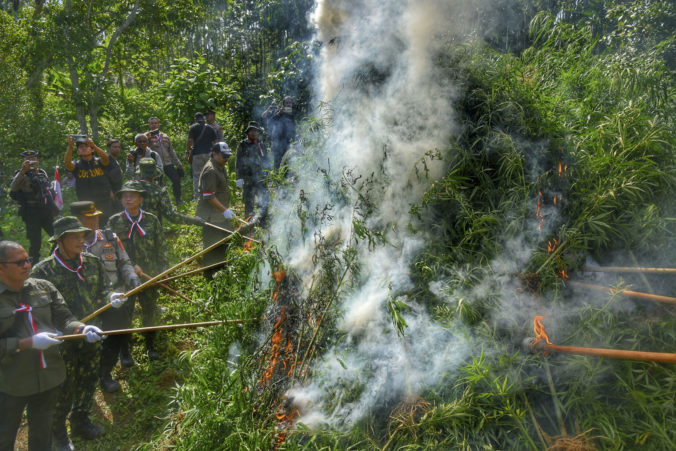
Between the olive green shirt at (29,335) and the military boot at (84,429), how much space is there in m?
0.66

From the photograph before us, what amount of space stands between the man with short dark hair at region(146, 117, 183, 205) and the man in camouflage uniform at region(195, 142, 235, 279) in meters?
3.56

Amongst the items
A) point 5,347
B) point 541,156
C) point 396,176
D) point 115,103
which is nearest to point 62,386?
point 5,347

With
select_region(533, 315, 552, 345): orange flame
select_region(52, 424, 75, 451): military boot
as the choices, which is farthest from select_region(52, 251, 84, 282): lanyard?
select_region(533, 315, 552, 345): orange flame

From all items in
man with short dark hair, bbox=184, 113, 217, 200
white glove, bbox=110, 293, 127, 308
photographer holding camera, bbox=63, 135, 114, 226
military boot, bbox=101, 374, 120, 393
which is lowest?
military boot, bbox=101, 374, 120, 393

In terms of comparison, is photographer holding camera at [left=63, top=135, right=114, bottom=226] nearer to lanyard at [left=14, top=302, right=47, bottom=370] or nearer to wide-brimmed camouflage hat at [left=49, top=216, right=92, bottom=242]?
wide-brimmed camouflage hat at [left=49, top=216, right=92, bottom=242]

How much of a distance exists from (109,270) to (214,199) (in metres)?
1.78

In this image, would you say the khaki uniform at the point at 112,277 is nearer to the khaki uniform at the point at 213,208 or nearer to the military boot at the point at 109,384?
the military boot at the point at 109,384

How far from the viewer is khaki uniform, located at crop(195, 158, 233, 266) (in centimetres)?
Result: 600

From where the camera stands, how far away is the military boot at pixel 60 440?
3824 millimetres

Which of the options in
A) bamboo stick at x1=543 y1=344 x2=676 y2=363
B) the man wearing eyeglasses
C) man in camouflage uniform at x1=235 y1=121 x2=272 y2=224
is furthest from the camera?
man in camouflage uniform at x1=235 y1=121 x2=272 y2=224

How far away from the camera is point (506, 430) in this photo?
2.67m

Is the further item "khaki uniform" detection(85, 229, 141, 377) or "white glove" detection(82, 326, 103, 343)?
"khaki uniform" detection(85, 229, 141, 377)

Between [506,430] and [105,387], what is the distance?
4094 millimetres

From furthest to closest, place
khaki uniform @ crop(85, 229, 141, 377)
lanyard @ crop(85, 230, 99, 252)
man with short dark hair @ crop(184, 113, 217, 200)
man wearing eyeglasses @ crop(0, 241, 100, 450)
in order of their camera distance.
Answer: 1. man with short dark hair @ crop(184, 113, 217, 200)
2. khaki uniform @ crop(85, 229, 141, 377)
3. lanyard @ crop(85, 230, 99, 252)
4. man wearing eyeglasses @ crop(0, 241, 100, 450)
